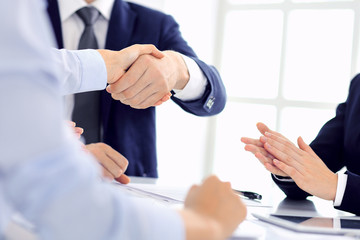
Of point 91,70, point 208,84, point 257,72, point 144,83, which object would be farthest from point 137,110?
point 257,72

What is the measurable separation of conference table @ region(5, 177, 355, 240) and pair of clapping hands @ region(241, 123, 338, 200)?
66 millimetres

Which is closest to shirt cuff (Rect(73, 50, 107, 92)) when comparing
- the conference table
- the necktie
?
the conference table

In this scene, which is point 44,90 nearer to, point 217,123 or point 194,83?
point 194,83

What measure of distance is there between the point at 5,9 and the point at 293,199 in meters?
1.27

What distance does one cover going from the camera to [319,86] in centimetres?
410

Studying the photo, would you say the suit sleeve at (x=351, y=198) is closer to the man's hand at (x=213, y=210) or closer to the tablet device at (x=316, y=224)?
the tablet device at (x=316, y=224)

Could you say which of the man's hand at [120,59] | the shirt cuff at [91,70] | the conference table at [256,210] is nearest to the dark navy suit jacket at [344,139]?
the conference table at [256,210]

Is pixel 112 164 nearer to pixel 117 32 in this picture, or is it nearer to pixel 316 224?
pixel 316 224

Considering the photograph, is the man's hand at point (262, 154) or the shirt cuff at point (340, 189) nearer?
the shirt cuff at point (340, 189)

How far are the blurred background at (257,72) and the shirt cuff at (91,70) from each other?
2304 mm

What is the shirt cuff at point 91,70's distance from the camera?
4.85 feet

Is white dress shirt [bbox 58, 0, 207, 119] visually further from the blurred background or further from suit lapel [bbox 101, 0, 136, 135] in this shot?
the blurred background

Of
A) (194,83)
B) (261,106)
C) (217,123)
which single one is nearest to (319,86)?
(261,106)

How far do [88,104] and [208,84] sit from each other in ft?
1.75
